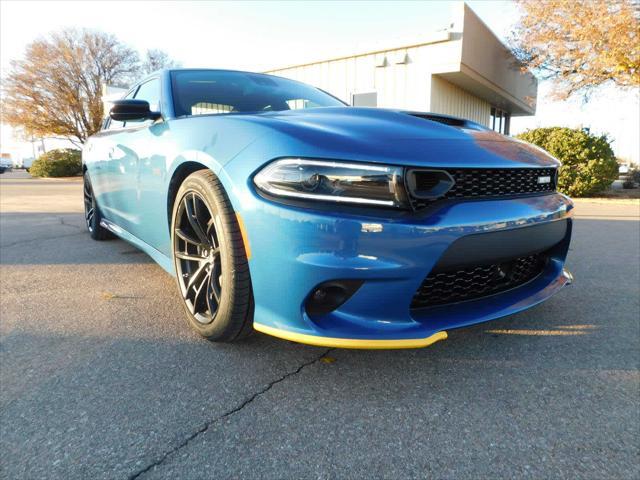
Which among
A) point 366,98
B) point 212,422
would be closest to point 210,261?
point 212,422

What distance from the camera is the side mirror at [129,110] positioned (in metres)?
2.23

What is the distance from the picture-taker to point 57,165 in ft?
68.3

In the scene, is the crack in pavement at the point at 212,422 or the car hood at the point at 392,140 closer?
the crack in pavement at the point at 212,422

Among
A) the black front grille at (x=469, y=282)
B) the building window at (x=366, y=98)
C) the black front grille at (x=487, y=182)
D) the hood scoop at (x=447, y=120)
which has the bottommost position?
the black front grille at (x=469, y=282)

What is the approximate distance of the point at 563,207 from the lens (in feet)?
6.34

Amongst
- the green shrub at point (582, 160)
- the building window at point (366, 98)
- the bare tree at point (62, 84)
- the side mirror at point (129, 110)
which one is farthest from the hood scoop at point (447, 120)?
the bare tree at point (62, 84)

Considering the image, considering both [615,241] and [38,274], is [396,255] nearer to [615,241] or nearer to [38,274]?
[38,274]

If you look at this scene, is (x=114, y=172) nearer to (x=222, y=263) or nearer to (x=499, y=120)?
(x=222, y=263)

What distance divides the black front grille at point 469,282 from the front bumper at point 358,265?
0.21ft

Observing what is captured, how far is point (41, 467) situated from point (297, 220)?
1.03m

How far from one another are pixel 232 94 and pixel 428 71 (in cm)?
944

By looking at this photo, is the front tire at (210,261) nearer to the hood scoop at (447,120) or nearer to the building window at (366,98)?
the hood scoop at (447,120)

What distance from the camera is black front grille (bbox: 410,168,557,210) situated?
1.45m

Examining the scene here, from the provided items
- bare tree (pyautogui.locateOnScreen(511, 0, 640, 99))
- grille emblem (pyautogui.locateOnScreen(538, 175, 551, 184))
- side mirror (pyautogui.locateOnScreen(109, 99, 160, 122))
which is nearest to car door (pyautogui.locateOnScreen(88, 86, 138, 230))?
side mirror (pyautogui.locateOnScreen(109, 99, 160, 122))
